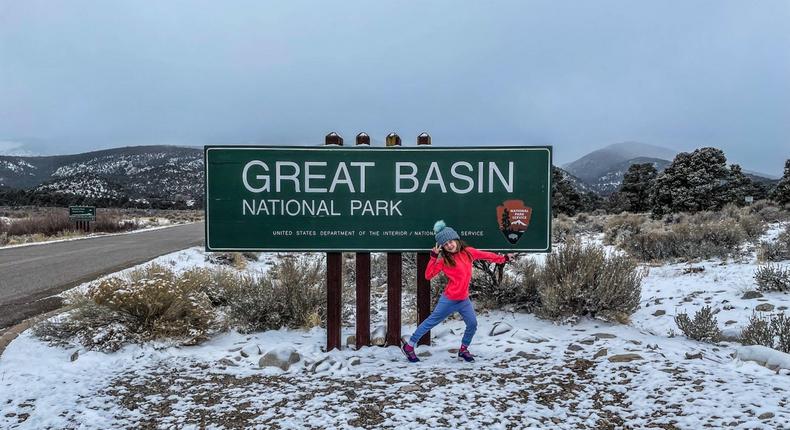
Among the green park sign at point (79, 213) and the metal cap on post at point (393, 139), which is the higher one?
the metal cap on post at point (393, 139)

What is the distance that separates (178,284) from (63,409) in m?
2.27

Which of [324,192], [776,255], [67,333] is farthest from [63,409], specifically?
[776,255]

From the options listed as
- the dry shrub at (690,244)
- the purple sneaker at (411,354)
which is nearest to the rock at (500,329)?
the purple sneaker at (411,354)

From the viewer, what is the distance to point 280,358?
422 centimetres

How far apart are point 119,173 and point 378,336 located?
11700 centimetres

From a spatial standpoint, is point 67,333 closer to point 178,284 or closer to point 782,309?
point 178,284

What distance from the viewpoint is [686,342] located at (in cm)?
459

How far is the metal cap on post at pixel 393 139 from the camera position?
4.71m

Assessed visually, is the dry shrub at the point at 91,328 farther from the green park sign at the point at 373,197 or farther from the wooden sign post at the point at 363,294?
the wooden sign post at the point at 363,294

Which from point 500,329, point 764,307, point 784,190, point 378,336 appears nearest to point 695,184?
point 784,190

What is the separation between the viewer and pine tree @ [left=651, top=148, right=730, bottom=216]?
26078mm

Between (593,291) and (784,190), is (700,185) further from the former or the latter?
(593,291)

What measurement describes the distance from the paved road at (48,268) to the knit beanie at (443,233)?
5505 millimetres

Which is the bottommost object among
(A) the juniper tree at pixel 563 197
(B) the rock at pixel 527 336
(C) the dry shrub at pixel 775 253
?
(B) the rock at pixel 527 336
